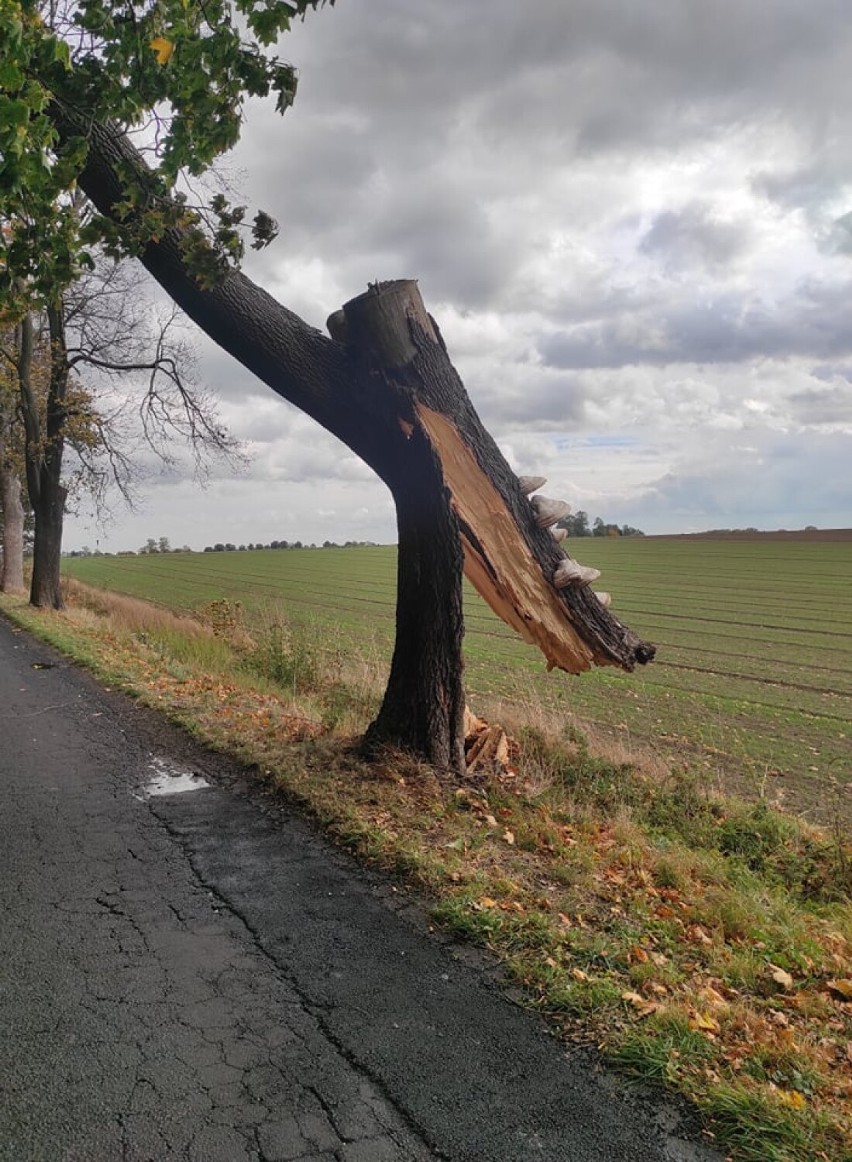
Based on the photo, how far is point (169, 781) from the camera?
21.1 feet

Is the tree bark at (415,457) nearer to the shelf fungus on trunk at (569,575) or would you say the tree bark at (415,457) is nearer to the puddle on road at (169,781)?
the shelf fungus on trunk at (569,575)

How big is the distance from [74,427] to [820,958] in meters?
20.9

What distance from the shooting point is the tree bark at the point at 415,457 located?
620cm

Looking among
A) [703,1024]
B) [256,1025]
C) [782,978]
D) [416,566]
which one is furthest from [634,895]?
[416,566]

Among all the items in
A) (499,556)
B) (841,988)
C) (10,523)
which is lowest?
(841,988)

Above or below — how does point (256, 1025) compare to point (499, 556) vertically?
below

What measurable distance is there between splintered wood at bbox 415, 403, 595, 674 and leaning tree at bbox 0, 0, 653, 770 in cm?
1

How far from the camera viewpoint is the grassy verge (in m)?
2.91

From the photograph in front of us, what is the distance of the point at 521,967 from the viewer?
11.6 feet

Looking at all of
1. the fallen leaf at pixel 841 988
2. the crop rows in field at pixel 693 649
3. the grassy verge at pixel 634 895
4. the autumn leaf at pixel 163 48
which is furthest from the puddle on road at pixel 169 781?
the autumn leaf at pixel 163 48

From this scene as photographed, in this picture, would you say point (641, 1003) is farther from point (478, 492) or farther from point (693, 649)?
point (693, 649)

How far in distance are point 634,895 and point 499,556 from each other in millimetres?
2943

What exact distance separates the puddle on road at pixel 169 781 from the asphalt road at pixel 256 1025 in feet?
2.86

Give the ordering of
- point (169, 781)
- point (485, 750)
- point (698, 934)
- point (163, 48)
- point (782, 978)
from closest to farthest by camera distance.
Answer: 1. point (782, 978)
2. point (698, 934)
3. point (163, 48)
4. point (169, 781)
5. point (485, 750)
